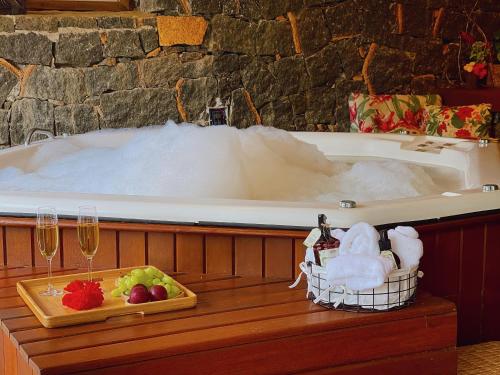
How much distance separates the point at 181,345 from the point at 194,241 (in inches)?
21.5

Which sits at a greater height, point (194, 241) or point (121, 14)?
point (121, 14)

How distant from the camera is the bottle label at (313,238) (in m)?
1.91

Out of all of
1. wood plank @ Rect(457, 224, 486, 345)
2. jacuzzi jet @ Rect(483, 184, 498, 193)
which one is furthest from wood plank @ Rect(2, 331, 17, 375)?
jacuzzi jet @ Rect(483, 184, 498, 193)

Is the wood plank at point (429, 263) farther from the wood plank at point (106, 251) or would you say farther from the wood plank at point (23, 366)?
the wood plank at point (23, 366)

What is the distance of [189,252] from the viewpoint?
7.11 feet

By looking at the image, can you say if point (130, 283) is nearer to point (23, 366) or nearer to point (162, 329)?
point (162, 329)

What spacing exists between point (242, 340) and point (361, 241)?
380 millimetres

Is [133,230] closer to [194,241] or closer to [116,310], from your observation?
[194,241]

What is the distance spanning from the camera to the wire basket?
1.84m

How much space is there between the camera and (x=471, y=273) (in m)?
2.28

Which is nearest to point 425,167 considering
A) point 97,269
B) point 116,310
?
point 97,269

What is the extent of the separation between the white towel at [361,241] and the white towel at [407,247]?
0.18 ft

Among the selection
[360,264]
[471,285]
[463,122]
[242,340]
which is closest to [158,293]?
[242,340]

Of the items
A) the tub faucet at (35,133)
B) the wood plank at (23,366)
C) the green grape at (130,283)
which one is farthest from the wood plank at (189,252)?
the tub faucet at (35,133)
